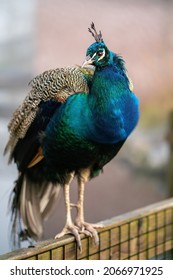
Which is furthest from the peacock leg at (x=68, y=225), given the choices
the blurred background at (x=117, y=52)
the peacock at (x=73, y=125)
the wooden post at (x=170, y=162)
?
the wooden post at (x=170, y=162)

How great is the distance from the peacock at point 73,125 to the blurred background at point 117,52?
5 cm

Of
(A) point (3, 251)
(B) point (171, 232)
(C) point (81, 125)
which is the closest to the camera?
(C) point (81, 125)

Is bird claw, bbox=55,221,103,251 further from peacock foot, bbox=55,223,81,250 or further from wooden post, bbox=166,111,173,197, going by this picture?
wooden post, bbox=166,111,173,197

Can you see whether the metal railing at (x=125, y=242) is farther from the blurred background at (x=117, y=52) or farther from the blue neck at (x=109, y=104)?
the blue neck at (x=109, y=104)

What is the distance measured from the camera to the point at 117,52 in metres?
1.98

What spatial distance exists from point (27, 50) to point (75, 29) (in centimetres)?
17

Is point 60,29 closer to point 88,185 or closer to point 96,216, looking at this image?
point 88,185

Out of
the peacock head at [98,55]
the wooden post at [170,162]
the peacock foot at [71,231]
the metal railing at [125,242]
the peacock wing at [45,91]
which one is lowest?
the metal railing at [125,242]

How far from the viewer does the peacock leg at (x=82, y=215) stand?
6.02 ft

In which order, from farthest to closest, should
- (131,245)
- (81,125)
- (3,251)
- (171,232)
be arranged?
1. (171,232)
2. (131,245)
3. (3,251)
4. (81,125)

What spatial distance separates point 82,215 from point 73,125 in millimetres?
366

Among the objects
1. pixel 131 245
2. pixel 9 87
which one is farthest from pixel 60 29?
pixel 131 245

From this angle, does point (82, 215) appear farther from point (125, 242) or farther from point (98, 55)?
point (98, 55)

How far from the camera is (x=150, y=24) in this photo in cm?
214
